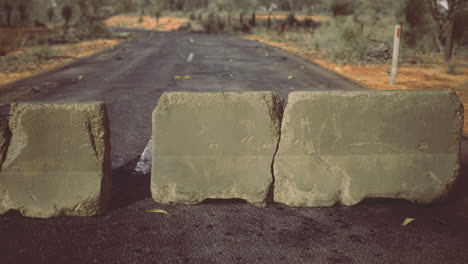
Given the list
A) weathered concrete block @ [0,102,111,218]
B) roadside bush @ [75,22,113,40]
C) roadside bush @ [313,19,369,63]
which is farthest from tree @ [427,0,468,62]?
roadside bush @ [75,22,113,40]

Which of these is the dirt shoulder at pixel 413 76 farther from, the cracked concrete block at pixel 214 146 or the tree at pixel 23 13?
the tree at pixel 23 13

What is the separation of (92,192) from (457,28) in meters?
22.1

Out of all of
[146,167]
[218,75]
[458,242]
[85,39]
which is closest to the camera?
[458,242]

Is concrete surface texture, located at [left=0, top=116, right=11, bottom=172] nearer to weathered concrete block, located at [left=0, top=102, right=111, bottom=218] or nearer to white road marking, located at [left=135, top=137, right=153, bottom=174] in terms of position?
weathered concrete block, located at [left=0, top=102, right=111, bottom=218]

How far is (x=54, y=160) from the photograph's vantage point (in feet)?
11.1

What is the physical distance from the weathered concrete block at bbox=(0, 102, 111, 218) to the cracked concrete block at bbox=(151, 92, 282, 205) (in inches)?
19.8

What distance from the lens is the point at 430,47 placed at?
20.1m

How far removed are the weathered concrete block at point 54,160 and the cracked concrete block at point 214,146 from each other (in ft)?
1.65

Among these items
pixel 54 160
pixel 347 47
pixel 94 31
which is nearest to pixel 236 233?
pixel 54 160

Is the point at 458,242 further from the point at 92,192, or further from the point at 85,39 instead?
the point at 85,39

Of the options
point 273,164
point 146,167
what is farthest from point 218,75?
point 273,164

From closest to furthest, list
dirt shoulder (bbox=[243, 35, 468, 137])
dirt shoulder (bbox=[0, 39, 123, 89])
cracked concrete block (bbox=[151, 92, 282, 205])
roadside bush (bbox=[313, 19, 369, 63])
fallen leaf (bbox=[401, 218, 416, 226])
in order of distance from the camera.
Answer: fallen leaf (bbox=[401, 218, 416, 226]) < cracked concrete block (bbox=[151, 92, 282, 205]) < dirt shoulder (bbox=[243, 35, 468, 137]) < dirt shoulder (bbox=[0, 39, 123, 89]) < roadside bush (bbox=[313, 19, 369, 63])

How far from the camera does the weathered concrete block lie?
334cm

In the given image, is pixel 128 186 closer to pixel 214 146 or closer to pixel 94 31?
pixel 214 146
